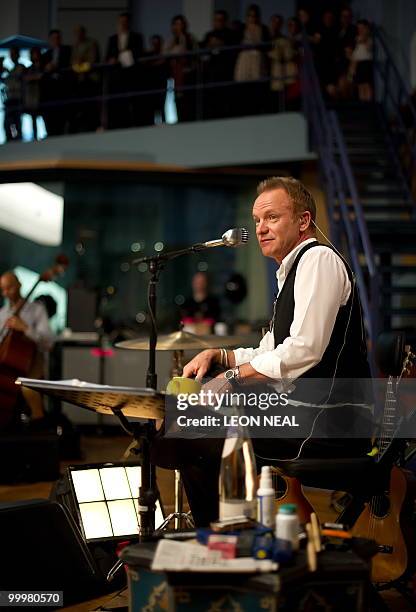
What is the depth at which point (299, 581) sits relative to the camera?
1.91 metres

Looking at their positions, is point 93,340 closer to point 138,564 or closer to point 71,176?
point 71,176

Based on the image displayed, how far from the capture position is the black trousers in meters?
2.47

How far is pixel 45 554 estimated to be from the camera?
9.10 feet

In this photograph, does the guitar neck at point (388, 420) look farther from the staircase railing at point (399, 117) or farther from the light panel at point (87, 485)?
the staircase railing at point (399, 117)

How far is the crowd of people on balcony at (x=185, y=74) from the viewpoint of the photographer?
28.0 ft

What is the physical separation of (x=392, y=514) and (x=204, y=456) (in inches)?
29.3

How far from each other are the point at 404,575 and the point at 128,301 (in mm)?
6909

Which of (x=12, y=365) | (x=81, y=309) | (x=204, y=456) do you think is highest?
(x=81, y=309)

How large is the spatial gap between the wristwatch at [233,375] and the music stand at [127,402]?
1.00ft

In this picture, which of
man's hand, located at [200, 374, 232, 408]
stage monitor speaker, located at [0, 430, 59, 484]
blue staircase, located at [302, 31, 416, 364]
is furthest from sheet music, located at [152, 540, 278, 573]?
blue staircase, located at [302, 31, 416, 364]

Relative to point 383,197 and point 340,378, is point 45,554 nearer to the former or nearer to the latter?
point 340,378

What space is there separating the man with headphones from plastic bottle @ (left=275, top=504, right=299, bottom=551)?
48 cm

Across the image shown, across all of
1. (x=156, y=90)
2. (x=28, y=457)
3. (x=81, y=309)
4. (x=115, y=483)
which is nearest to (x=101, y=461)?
(x=28, y=457)

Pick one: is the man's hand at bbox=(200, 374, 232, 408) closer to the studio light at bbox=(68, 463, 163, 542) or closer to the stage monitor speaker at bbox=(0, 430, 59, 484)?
the studio light at bbox=(68, 463, 163, 542)
